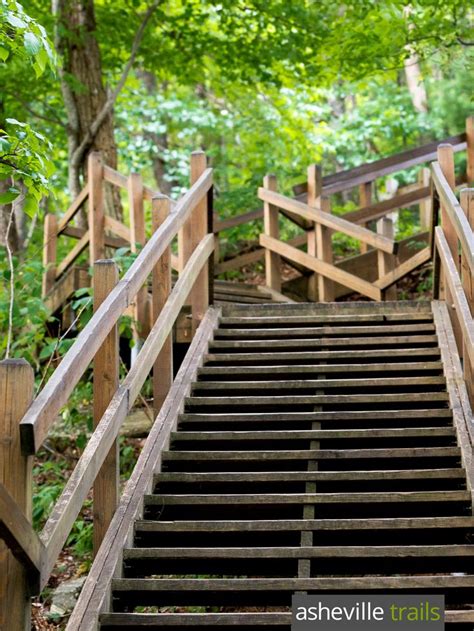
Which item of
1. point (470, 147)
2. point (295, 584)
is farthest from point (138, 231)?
point (470, 147)

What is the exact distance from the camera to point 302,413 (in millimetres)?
5566

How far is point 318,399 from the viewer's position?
5.73m

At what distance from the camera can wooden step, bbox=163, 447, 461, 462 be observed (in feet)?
16.4

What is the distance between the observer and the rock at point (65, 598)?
5.70 m

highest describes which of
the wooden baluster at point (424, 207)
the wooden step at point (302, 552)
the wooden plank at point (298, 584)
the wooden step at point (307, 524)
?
the wooden baluster at point (424, 207)

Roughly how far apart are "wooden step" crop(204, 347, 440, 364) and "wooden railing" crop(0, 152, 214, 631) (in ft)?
1.71

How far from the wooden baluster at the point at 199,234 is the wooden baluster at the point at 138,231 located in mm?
823

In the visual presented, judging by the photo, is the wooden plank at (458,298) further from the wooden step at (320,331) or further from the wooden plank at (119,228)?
the wooden plank at (119,228)

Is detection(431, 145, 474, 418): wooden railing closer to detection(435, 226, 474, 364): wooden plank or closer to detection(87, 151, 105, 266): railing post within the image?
detection(435, 226, 474, 364): wooden plank

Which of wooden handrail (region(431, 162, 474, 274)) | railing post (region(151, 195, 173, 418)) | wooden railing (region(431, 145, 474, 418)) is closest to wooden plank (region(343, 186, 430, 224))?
wooden railing (region(431, 145, 474, 418))

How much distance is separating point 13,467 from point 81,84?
312 inches

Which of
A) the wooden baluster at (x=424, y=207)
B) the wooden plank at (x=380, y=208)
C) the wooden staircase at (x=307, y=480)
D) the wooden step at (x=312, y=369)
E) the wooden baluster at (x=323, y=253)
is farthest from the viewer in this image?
the wooden baluster at (x=424, y=207)

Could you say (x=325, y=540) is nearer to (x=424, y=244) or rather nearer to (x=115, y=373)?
(x=115, y=373)

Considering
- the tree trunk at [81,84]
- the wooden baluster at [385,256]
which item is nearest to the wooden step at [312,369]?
the wooden baluster at [385,256]
